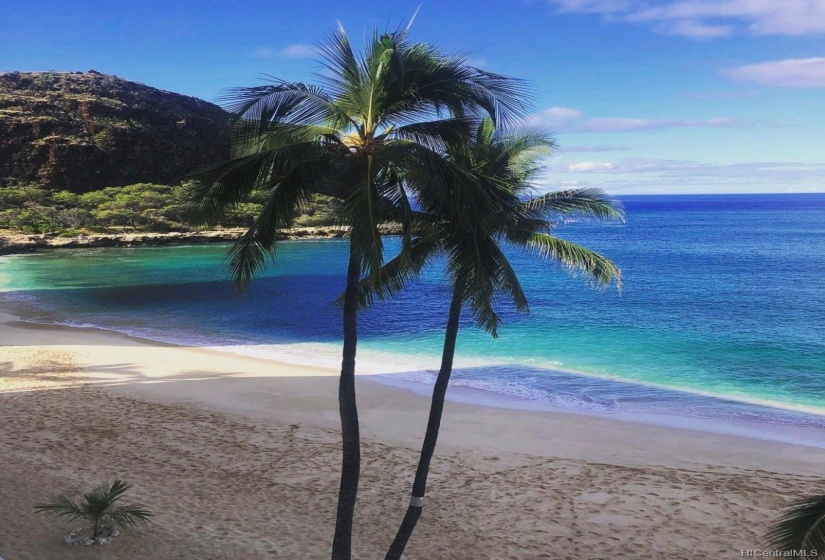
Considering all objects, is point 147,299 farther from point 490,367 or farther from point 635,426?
point 635,426

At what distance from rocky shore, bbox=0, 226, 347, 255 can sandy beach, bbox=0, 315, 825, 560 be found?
42941 mm

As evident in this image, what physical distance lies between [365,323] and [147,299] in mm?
14313

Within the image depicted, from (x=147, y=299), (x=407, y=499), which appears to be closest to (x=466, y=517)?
(x=407, y=499)

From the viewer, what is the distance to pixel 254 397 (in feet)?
53.2

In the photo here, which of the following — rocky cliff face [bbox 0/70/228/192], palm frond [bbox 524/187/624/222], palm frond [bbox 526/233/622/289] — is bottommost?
palm frond [bbox 526/233/622/289]

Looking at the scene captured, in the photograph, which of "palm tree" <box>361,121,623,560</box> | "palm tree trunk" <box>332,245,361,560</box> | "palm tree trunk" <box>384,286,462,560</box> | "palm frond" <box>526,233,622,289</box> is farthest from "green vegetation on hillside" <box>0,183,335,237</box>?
"palm tree trunk" <box>332,245,361,560</box>

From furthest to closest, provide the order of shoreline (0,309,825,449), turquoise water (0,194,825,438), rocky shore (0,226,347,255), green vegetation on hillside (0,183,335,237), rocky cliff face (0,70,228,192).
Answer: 1. rocky cliff face (0,70,228,192)
2. green vegetation on hillside (0,183,335,237)
3. rocky shore (0,226,347,255)
4. turquoise water (0,194,825,438)
5. shoreline (0,309,825,449)

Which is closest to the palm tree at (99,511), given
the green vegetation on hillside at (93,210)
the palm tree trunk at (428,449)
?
the palm tree trunk at (428,449)

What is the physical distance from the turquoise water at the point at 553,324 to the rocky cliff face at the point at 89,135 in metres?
33.9

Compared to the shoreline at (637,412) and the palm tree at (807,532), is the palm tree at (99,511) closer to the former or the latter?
the palm tree at (807,532)

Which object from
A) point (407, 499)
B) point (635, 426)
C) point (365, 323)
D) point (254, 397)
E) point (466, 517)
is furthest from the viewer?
point (365, 323)

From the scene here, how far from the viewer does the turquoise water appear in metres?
18.9

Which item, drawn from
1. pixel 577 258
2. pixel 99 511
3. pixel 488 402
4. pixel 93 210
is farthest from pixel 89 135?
pixel 577 258

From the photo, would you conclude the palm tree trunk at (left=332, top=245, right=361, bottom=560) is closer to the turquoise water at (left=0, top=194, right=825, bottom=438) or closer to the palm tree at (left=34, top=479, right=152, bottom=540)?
the palm tree at (left=34, top=479, right=152, bottom=540)
